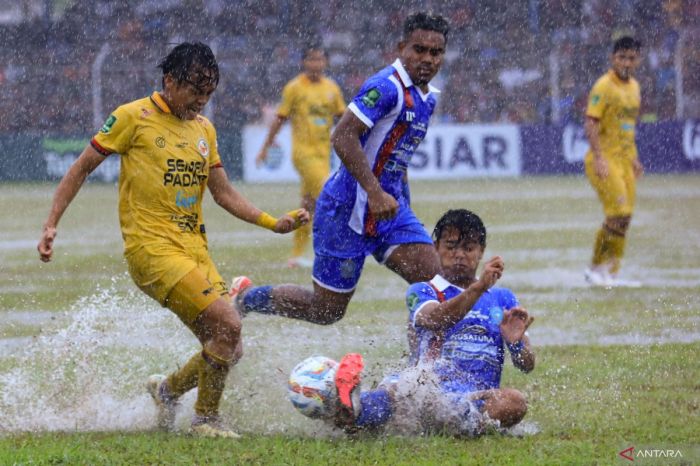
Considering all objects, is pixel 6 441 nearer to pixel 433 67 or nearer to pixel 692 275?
pixel 433 67

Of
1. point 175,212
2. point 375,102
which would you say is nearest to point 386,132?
point 375,102

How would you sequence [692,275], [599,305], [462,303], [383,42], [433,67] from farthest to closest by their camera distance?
[383,42], [692,275], [599,305], [433,67], [462,303]

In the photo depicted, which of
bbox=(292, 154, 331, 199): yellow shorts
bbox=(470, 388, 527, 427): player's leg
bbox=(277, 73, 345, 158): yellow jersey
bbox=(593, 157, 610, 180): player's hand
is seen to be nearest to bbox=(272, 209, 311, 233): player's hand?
bbox=(470, 388, 527, 427): player's leg

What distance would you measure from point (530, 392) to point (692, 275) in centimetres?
585

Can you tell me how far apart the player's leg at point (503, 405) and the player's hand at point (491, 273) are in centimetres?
54

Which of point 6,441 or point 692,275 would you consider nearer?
point 6,441

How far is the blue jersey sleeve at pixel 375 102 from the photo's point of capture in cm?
614

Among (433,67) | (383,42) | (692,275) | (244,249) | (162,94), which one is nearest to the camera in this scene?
(162,94)

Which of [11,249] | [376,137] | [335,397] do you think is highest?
[376,137]

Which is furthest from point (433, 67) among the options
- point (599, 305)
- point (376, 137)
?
point (599, 305)

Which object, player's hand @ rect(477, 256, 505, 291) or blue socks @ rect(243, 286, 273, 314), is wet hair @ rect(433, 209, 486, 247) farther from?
blue socks @ rect(243, 286, 273, 314)

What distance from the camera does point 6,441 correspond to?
5.35 m

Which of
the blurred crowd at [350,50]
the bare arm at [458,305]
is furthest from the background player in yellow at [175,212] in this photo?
the blurred crowd at [350,50]

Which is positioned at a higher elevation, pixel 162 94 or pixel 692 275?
pixel 162 94
